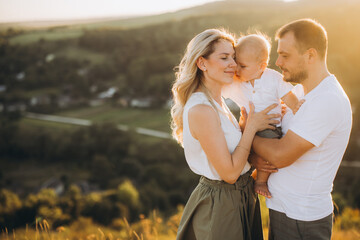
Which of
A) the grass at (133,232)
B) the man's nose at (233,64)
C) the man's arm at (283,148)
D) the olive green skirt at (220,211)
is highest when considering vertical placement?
the man's nose at (233,64)

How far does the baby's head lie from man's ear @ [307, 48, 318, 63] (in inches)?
16.8

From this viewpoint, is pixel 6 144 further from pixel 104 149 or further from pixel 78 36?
pixel 78 36

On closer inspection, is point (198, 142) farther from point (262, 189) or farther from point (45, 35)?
point (45, 35)

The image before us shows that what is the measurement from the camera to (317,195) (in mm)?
1853

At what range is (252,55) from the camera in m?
2.23

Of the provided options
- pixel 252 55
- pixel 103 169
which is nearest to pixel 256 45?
pixel 252 55

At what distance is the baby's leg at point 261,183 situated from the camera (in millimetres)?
2064

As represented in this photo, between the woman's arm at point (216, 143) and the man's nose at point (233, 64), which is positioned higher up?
the man's nose at point (233, 64)

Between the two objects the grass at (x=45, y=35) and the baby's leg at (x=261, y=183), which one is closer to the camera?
the baby's leg at (x=261, y=183)

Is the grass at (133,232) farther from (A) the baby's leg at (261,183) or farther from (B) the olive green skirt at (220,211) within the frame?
(A) the baby's leg at (261,183)

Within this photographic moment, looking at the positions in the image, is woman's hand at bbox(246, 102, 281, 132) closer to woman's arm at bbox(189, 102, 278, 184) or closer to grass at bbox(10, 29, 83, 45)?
woman's arm at bbox(189, 102, 278, 184)

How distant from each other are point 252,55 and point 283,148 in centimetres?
79

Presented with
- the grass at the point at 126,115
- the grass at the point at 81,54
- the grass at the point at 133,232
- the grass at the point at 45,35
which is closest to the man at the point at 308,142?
the grass at the point at 133,232

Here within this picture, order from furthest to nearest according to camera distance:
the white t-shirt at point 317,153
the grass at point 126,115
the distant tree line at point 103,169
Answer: the grass at point 126,115 → the distant tree line at point 103,169 → the white t-shirt at point 317,153
